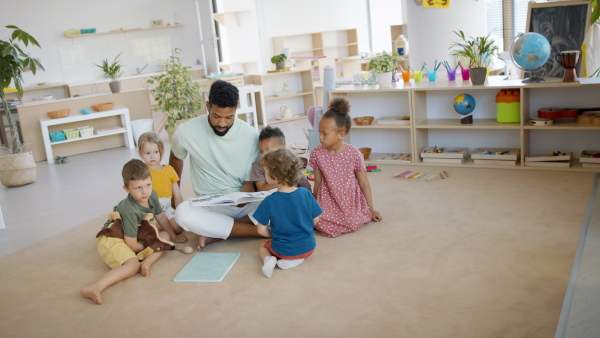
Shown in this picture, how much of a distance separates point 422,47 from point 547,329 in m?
4.88

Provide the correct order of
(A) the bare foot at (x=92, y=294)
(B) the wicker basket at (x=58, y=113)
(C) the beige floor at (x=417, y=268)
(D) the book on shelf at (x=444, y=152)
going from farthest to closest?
(B) the wicker basket at (x=58, y=113) → (D) the book on shelf at (x=444, y=152) → (A) the bare foot at (x=92, y=294) → (C) the beige floor at (x=417, y=268)

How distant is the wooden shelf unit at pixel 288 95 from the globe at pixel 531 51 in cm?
432

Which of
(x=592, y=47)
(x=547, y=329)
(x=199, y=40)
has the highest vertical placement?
(x=199, y=40)

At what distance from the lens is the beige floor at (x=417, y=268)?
238 cm

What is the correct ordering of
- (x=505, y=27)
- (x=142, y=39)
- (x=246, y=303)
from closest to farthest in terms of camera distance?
(x=246, y=303) → (x=505, y=27) → (x=142, y=39)

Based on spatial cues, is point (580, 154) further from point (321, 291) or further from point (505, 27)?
point (505, 27)

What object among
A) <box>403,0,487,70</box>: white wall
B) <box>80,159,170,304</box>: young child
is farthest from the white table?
<box>80,159,170,304</box>: young child

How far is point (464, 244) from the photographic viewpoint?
313 centimetres

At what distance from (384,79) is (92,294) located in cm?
338

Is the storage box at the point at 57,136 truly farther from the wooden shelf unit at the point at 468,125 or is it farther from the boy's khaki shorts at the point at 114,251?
the boy's khaki shorts at the point at 114,251

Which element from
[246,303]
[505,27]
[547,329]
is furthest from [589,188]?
[505,27]

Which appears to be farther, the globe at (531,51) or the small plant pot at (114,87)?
the small plant pot at (114,87)

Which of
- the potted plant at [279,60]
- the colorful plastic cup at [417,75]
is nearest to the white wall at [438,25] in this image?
the colorful plastic cup at [417,75]

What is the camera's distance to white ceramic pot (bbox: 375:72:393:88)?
5.18 m
